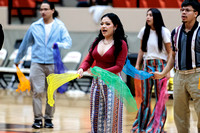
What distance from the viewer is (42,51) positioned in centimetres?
645

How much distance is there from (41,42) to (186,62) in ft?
8.54

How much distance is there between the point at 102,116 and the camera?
440cm

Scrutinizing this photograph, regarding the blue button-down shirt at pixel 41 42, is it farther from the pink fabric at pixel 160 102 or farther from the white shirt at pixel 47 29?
the pink fabric at pixel 160 102

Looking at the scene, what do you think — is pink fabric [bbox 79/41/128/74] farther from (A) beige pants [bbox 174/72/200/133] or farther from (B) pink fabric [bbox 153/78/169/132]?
(B) pink fabric [bbox 153/78/169/132]

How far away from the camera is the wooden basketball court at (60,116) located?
21.0ft

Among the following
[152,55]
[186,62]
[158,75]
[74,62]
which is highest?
[186,62]

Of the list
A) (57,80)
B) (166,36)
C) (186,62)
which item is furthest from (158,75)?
(57,80)

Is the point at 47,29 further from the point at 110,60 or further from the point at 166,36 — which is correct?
the point at 110,60

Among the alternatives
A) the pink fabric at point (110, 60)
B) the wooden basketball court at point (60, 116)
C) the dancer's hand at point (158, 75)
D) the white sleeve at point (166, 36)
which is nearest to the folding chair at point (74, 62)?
the wooden basketball court at point (60, 116)

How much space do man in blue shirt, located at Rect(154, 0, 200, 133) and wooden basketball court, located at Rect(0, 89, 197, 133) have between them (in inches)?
60.6

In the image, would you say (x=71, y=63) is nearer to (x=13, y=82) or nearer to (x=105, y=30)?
(x=13, y=82)

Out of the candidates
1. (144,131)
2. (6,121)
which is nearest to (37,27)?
(6,121)

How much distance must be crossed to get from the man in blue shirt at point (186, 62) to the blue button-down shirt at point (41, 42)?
2.20 m

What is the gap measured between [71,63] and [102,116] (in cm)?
780
